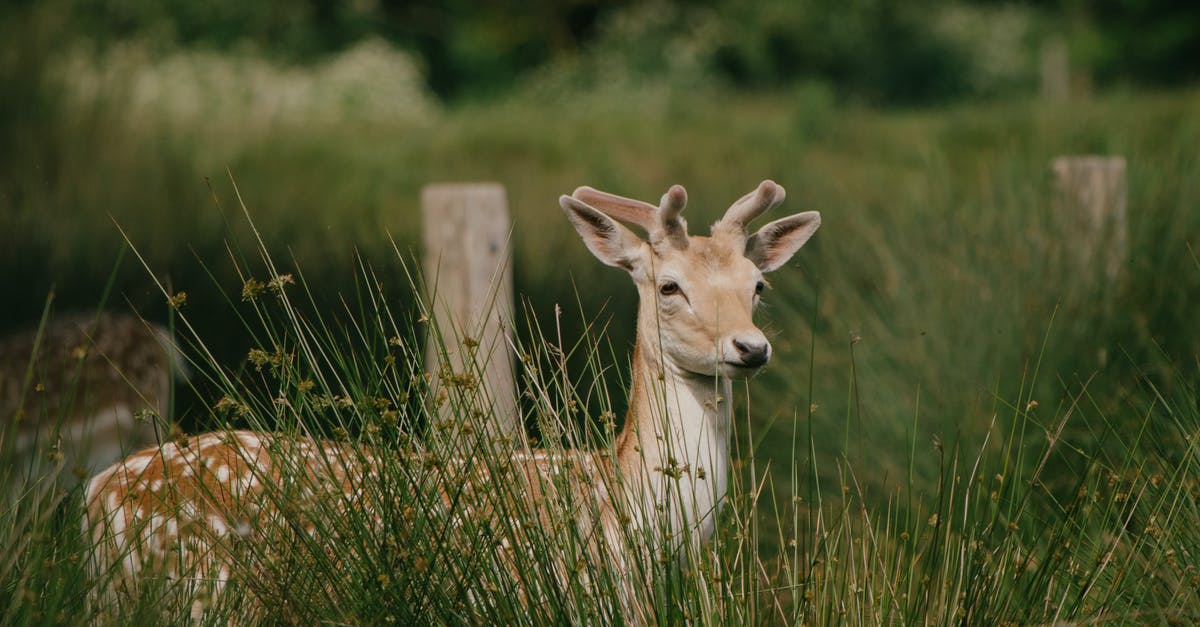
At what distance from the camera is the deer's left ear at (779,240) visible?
352cm

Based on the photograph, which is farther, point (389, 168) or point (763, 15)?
point (763, 15)

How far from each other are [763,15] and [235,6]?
9159mm

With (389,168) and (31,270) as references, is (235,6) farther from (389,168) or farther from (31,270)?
(31,270)

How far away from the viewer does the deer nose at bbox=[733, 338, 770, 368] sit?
114 inches

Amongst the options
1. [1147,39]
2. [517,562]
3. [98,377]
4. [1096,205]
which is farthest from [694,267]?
[1147,39]

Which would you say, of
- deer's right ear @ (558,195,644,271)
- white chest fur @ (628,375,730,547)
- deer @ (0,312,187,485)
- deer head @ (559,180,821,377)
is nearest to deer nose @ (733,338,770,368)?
deer head @ (559,180,821,377)

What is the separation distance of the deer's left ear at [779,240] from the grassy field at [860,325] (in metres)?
0.39

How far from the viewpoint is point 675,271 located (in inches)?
127

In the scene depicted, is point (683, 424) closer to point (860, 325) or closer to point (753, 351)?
point (753, 351)

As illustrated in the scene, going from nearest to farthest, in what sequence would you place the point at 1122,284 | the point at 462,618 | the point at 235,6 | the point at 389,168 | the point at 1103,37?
the point at 462,618 < the point at 1122,284 < the point at 389,168 < the point at 235,6 < the point at 1103,37

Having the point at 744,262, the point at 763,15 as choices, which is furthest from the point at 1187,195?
the point at 763,15

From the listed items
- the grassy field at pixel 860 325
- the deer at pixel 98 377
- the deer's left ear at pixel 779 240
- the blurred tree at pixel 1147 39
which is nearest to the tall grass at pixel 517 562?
the grassy field at pixel 860 325

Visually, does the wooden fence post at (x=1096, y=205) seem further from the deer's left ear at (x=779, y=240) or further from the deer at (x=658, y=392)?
the deer at (x=658, y=392)

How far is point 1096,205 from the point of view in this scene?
5238 mm
